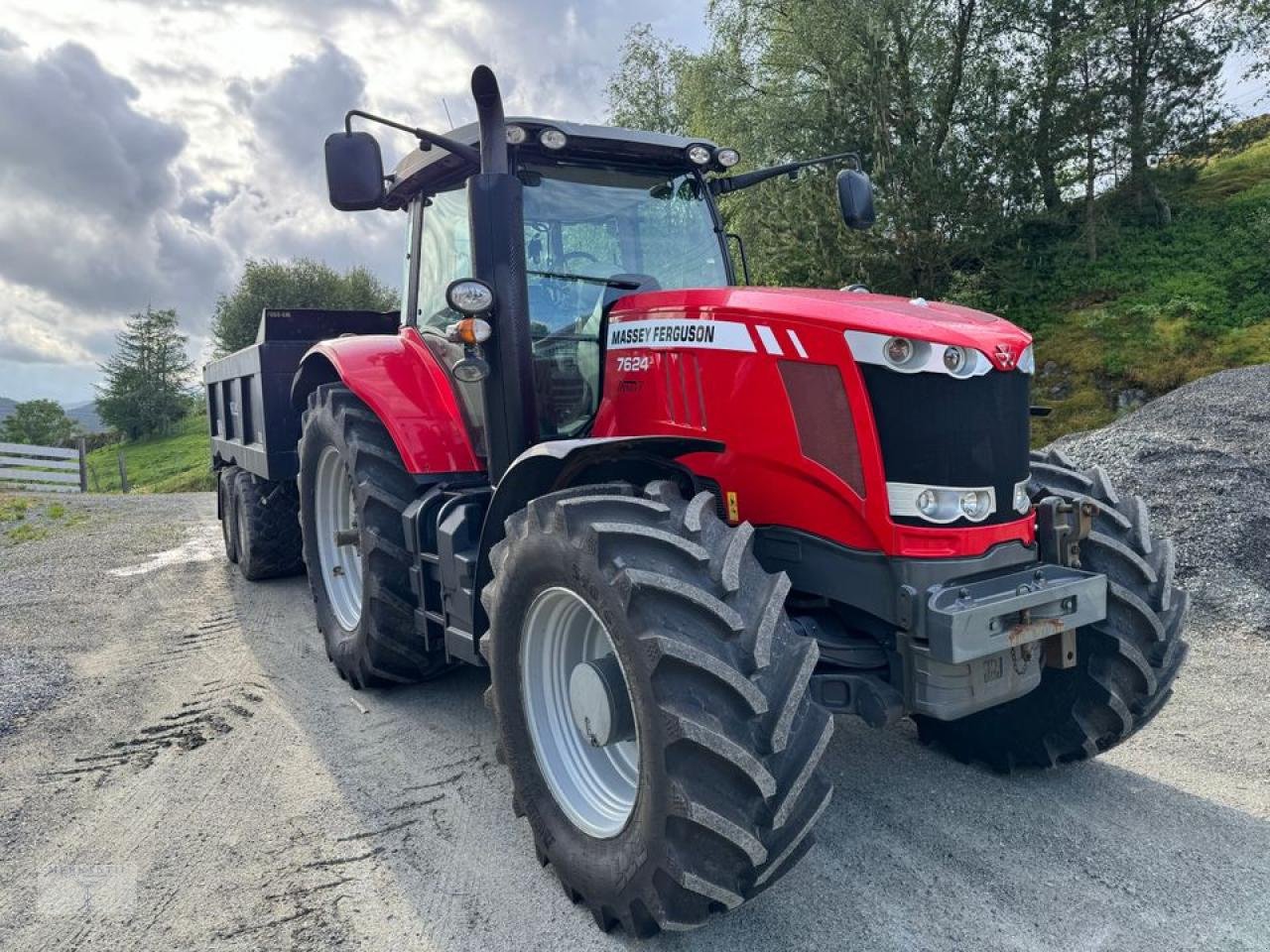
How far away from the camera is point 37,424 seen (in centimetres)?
5084

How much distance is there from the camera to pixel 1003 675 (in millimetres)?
2834

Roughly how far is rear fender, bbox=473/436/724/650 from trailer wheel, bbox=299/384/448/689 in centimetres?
98

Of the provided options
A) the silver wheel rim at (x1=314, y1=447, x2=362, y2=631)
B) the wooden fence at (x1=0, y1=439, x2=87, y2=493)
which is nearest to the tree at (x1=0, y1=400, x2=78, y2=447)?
the wooden fence at (x1=0, y1=439, x2=87, y2=493)

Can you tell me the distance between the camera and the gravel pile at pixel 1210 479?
5.73m

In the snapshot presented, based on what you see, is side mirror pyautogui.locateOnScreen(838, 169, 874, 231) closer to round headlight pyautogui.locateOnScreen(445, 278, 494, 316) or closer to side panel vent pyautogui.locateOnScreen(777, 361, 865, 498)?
side panel vent pyautogui.locateOnScreen(777, 361, 865, 498)

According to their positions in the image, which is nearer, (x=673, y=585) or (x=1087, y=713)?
(x=673, y=585)

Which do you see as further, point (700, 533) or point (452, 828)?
point (452, 828)

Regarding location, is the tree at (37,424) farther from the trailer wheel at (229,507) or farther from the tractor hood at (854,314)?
the tractor hood at (854,314)

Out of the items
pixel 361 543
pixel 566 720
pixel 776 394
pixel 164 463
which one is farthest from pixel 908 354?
pixel 164 463

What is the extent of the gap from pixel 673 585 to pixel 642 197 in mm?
A: 2286

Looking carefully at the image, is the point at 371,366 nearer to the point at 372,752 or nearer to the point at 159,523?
the point at 372,752

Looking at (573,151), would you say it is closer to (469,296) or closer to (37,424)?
(469,296)

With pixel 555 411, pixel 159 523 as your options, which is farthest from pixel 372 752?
pixel 159 523

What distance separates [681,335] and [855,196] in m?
1.37
